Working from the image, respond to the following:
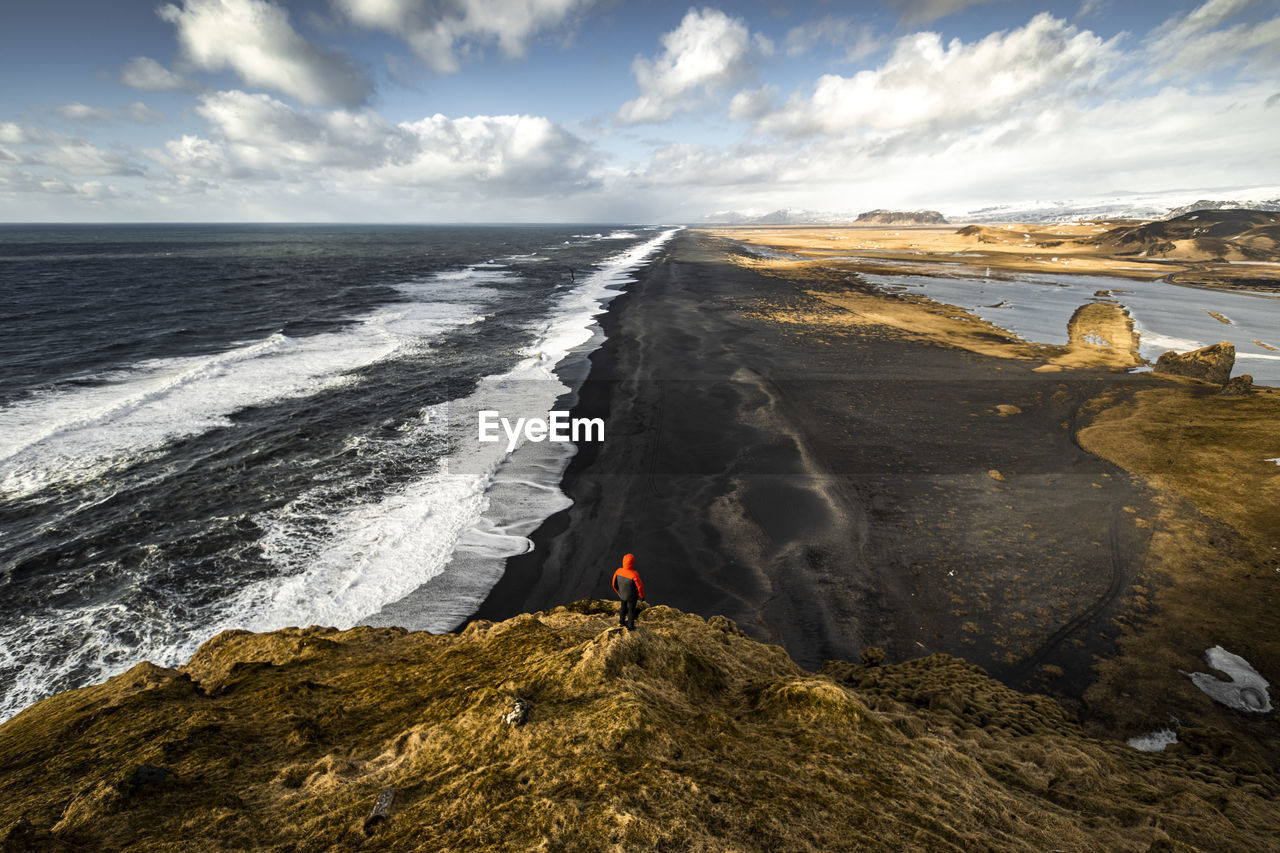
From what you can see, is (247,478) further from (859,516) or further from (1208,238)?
(1208,238)

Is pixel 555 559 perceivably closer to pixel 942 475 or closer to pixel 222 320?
pixel 942 475

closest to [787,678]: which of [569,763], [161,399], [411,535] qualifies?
[569,763]

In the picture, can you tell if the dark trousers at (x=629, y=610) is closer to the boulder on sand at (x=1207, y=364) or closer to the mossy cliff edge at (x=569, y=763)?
the mossy cliff edge at (x=569, y=763)

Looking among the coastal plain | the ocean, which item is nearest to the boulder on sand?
the coastal plain

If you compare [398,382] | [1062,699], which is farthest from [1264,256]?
[398,382]

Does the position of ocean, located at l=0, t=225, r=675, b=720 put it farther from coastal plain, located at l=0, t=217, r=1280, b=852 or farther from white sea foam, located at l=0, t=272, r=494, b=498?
coastal plain, located at l=0, t=217, r=1280, b=852
